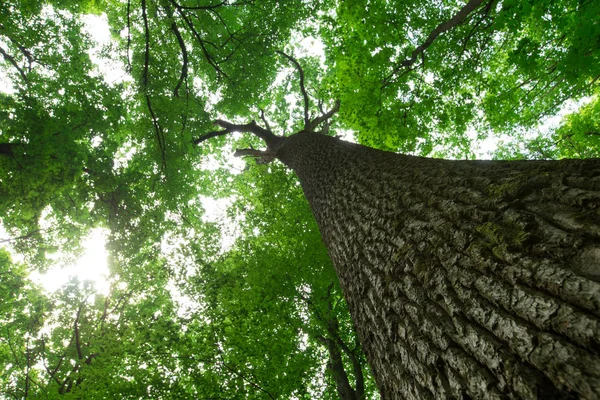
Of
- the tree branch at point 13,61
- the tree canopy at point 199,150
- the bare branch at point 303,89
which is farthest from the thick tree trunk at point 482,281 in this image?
the tree branch at point 13,61

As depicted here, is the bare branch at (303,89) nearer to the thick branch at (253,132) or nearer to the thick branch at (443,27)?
the thick branch at (253,132)

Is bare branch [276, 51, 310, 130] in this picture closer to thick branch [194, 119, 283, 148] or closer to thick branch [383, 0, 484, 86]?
thick branch [194, 119, 283, 148]

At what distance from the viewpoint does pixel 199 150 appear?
1007 centimetres

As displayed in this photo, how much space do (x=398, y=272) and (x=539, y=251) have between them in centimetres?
87

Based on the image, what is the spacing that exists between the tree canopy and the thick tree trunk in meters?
4.32

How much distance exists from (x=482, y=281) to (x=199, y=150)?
978cm

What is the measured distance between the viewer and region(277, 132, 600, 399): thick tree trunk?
966 millimetres

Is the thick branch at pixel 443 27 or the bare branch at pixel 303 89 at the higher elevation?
the bare branch at pixel 303 89

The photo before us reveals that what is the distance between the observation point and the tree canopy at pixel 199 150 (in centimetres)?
689

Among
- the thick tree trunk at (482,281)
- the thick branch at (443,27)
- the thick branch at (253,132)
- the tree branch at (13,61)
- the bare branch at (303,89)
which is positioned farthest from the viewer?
the bare branch at (303,89)

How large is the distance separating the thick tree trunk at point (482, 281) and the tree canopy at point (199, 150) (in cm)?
432

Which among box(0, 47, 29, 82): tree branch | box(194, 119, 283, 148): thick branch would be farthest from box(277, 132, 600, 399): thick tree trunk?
box(0, 47, 29, 82): tree branch

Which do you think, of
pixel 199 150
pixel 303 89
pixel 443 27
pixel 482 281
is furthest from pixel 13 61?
pixel 482 281

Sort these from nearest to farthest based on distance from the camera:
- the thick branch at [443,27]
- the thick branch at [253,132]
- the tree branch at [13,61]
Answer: the thick branch at [443,27] < the tree branch at [13,61] < the thick branch at [253,132]
